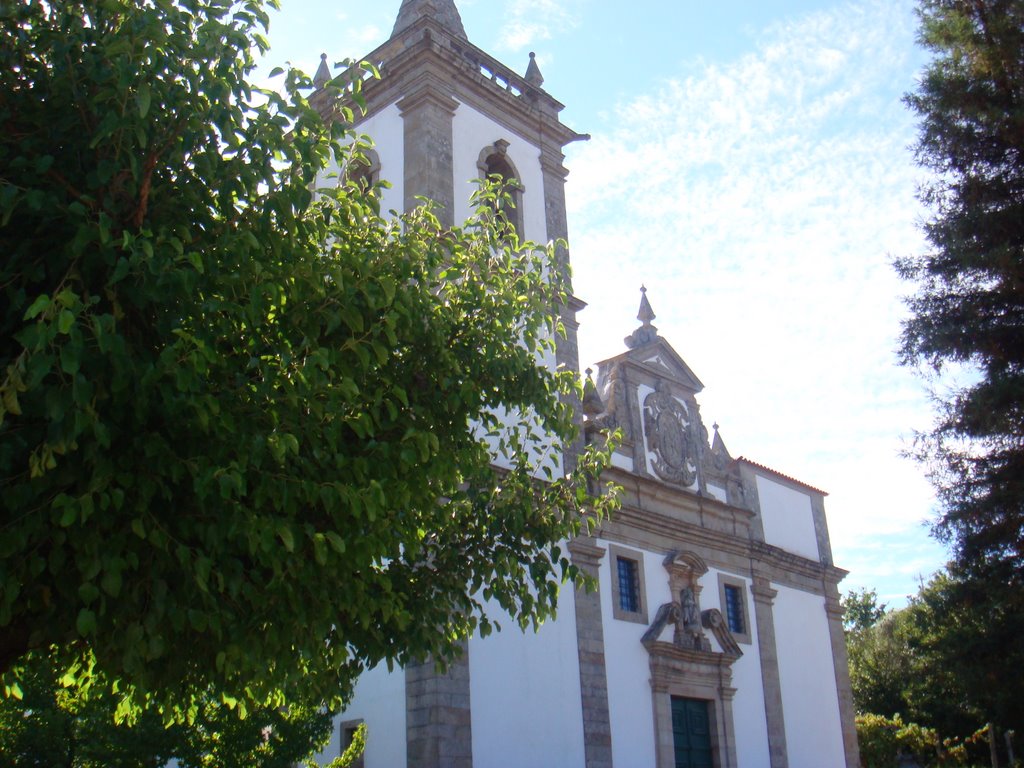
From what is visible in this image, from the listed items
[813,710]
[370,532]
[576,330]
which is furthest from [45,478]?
[813,710]

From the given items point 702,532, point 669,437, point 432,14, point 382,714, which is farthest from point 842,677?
point 432,14

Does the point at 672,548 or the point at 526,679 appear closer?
the point at 526,679

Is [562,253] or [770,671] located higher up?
Answer: [562,253]

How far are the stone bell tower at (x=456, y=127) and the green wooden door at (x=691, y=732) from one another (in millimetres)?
4808

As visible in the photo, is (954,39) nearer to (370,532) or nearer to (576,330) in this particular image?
(576,330)

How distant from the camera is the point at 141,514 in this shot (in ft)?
19.1

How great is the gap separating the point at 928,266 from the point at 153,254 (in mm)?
12625

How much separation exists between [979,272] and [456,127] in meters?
8.83

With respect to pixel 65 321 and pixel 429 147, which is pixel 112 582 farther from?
pixel 429 147

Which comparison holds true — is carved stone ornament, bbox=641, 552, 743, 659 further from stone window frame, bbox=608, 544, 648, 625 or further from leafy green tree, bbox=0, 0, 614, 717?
leafy green tree, bbox=0, 0, 614, 717

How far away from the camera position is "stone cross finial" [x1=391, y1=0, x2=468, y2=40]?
19505 mm

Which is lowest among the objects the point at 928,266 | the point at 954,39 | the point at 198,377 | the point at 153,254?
the point at 198,377

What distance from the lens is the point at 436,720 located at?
1447cm

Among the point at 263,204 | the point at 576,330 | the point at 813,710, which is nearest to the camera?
the point at 263,204
